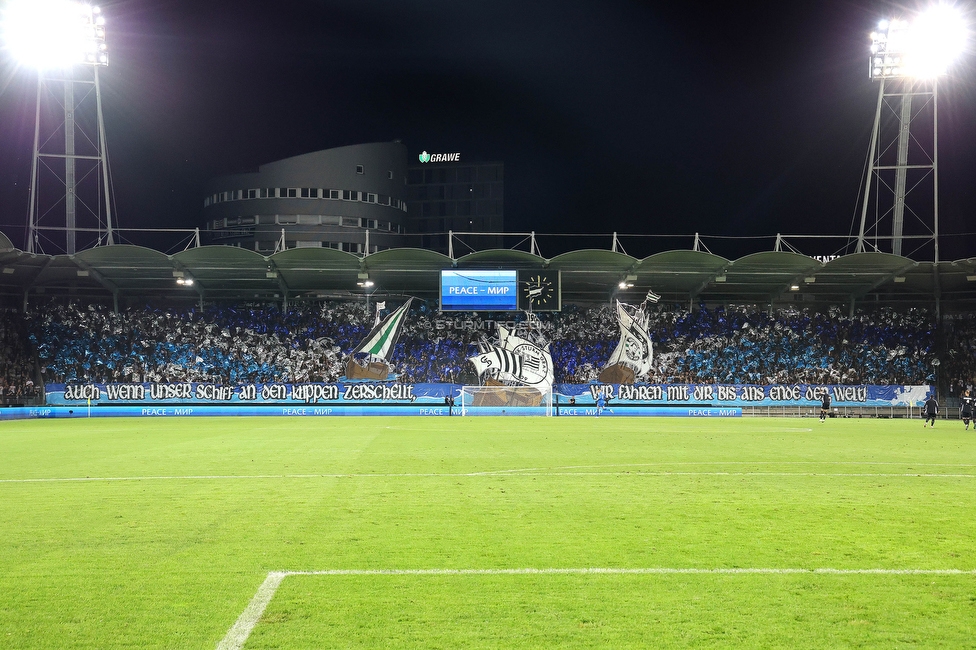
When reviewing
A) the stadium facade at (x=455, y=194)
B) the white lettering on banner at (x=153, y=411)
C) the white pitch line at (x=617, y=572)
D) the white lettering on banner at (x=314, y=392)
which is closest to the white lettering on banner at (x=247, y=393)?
the white lettering on banner at (x=314, y=392)

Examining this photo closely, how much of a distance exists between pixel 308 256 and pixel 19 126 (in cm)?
1673

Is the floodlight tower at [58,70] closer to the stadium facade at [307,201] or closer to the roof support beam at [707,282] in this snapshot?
the roof support beam at [707,282]

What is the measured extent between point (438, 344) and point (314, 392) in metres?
8.70

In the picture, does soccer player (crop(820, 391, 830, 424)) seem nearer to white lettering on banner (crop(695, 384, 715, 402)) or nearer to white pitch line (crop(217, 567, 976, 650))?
A: white lettering on banner (crop(695, 384, 715, 402))

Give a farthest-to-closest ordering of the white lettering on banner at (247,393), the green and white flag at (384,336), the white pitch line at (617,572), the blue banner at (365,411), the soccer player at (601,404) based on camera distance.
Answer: the green and white flag at (384,336)
the white lettering on banner at (247,393)
the soccer player at (601,404)
the blue banner at (365,411)
the white pitch line at (617,572)

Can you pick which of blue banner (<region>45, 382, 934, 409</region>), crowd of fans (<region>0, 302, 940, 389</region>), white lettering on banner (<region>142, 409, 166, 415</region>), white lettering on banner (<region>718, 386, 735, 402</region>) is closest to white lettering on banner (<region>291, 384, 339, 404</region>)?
blue banner (<region>45, 382, 934, 409</region>)

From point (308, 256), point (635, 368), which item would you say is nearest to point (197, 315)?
point (308, 256)

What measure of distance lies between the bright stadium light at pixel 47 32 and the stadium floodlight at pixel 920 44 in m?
42.2

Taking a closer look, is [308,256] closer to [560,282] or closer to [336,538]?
[560,282]

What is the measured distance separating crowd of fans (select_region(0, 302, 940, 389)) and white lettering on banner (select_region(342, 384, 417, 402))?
2.08 m

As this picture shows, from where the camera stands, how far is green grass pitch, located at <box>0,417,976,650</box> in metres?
5.42

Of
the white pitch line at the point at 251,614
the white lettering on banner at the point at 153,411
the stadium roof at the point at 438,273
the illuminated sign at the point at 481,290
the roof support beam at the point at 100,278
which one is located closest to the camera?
the white pitch line at the point at 251,614

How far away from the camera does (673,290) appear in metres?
50.6

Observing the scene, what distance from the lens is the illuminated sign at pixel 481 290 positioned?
44281 mm
